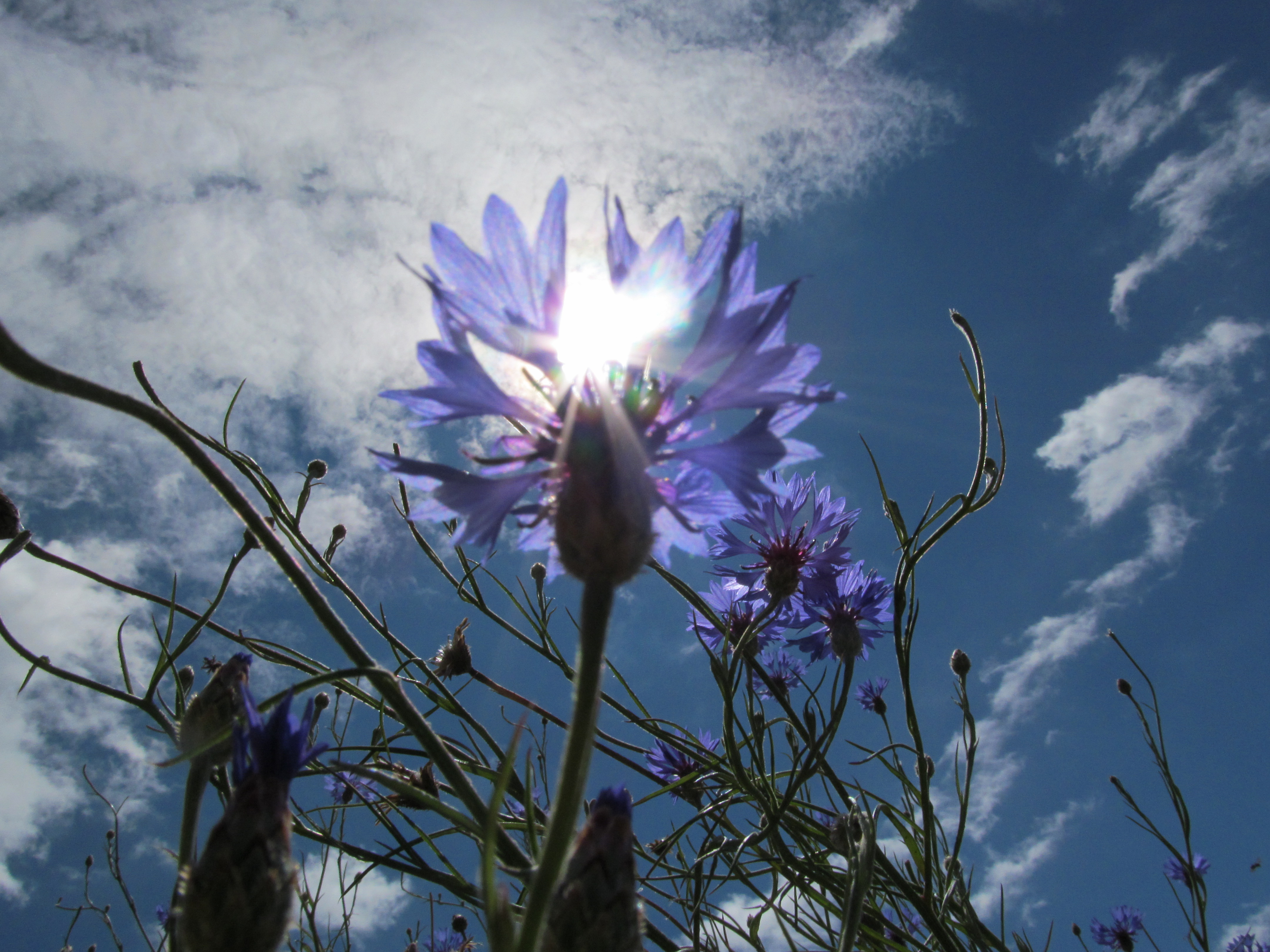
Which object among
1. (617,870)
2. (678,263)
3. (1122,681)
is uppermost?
(1122,681)

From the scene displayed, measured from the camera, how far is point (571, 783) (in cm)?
39

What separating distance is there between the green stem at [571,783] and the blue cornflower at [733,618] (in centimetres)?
87

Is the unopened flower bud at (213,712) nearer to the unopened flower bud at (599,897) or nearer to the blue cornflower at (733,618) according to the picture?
the unopened flower bud at (599,897)

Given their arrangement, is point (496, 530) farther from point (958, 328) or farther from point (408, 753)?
point (958, 328)

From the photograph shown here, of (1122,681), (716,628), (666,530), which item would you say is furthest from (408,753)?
(1122,681)

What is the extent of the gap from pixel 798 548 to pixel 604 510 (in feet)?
3.20

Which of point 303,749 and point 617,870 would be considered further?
point 303,749

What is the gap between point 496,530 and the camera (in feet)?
1.92

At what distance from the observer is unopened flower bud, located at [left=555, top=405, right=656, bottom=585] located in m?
0.46

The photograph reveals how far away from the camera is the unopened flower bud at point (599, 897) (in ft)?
1.32

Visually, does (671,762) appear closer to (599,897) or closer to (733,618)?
(733,618)

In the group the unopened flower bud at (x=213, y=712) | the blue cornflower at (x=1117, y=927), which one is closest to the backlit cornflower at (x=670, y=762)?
the unopened flower bud at (x=213, y=712)

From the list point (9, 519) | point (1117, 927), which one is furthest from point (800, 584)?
point (1117, 927)

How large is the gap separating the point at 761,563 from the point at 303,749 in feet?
3.30
